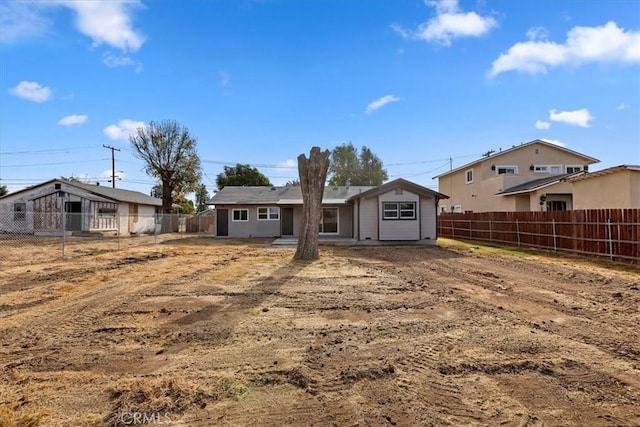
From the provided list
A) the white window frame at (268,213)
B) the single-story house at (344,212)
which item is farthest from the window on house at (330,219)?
the white window frame at (268,213)

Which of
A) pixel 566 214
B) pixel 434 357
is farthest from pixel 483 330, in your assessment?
pixel 566 214

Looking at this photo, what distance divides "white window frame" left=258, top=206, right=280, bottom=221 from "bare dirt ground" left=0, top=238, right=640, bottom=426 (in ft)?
55.8

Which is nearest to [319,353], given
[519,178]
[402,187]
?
[402,187]

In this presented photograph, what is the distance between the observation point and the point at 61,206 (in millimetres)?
26234

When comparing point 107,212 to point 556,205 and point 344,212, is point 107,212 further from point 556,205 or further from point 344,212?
point 556,205

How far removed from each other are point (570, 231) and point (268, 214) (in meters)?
17.5

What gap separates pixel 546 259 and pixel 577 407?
11595mm

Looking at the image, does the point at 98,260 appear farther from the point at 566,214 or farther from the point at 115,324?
the point at 566,214

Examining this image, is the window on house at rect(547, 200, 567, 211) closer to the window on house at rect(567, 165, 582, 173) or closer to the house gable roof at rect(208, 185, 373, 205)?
the window on house at rect(567, 165, 582, 173)

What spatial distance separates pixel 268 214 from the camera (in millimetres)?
25422

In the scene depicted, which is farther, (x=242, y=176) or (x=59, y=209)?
(x=242, y=176)

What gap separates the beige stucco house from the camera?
47.3ft

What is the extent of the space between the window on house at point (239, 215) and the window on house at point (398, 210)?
10351 millimetres

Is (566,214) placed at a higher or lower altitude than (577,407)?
higher
